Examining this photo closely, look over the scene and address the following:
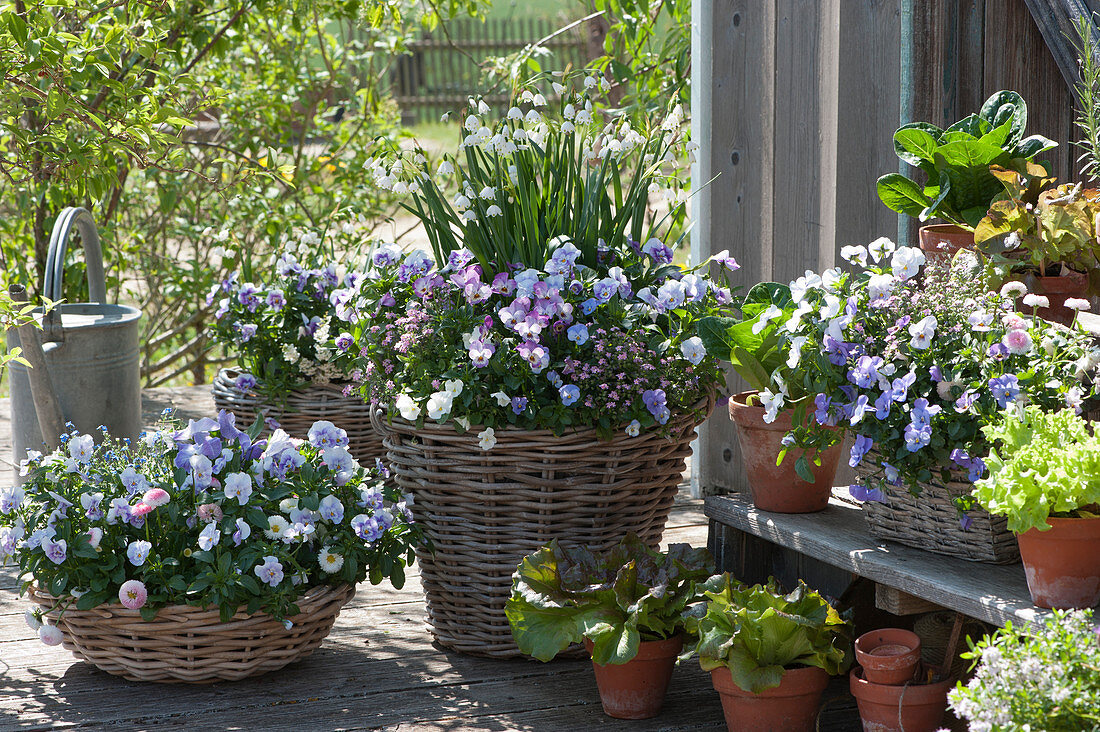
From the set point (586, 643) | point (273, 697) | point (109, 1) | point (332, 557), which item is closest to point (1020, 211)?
point (586, 643)

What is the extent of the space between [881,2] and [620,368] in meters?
1.01

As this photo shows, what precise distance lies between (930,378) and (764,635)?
46 centimetres

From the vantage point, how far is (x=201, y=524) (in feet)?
6.54

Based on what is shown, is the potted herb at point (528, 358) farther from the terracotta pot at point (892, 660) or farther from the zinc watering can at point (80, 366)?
the zinc watering can at point (80, 366)

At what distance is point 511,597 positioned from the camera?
205cm

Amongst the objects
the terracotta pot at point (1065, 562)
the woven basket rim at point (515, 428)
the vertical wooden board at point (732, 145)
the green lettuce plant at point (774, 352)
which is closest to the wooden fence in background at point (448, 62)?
the vertical wooden board at point (732, 145)

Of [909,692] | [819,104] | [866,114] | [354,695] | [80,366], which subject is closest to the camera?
[909,692]

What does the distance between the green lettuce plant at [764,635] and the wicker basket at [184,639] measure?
0.70 m

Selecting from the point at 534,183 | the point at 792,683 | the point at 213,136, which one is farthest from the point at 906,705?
the point at 213,136

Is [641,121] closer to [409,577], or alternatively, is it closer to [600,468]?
[600,468]

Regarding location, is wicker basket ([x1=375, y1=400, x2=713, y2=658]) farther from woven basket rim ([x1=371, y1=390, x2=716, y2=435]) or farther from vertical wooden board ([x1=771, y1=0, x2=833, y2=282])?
vertical wooden board ([x1=771, y1=0, x2=833, y2=282])

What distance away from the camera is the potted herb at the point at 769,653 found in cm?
174

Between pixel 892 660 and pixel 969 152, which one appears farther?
pixel 969 152

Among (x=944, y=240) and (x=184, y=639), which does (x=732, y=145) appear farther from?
(x=184, y=639)
